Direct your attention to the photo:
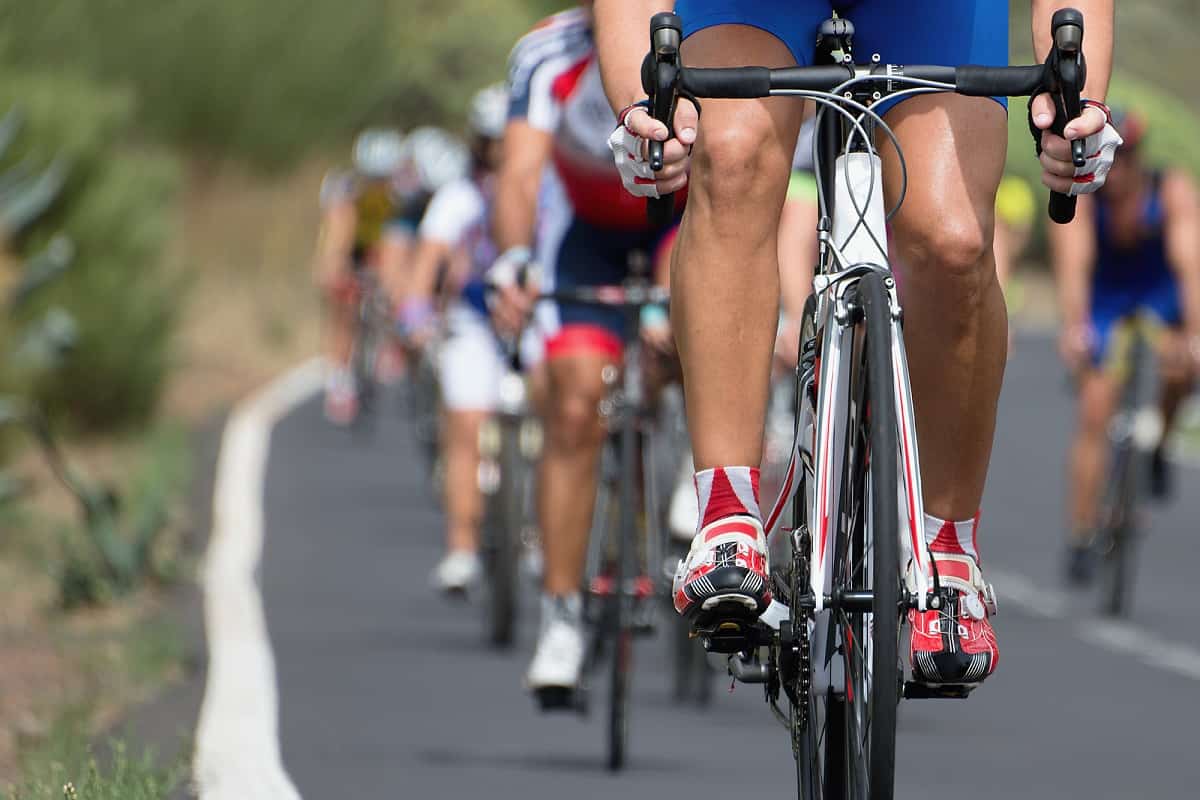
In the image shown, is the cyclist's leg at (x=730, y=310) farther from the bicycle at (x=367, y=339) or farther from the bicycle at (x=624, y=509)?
the bicycle at (x=367, y=339)

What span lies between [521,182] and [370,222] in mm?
15922

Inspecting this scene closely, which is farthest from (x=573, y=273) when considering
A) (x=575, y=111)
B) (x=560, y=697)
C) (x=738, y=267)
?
(x=738, y=267)

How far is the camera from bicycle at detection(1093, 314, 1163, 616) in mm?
12766

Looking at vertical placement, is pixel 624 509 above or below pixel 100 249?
below

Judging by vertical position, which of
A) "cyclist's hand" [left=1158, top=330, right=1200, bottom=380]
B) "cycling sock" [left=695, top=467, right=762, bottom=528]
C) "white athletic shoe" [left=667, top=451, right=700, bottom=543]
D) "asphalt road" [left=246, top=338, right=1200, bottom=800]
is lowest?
"asphalt road" [left=246, top=338, right=1200, bottom=800]

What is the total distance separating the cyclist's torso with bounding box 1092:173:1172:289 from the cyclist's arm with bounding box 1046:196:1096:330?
2.6 inches

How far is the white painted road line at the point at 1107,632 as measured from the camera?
11078 mm

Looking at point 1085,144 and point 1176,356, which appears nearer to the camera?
point 1085,144

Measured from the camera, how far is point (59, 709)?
8242 millimetres

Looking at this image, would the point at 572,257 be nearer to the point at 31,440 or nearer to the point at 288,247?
the point at 31,440

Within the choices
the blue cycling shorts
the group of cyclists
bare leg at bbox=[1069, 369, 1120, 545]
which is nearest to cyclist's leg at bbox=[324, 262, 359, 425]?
the group of cyclists

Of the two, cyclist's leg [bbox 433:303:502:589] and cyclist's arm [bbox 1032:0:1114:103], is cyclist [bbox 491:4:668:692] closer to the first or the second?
cyclist's arm [bbox 1032:0:1114:103]

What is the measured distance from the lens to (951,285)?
519 centimetres

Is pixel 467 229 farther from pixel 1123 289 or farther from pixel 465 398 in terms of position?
pixel 1123 289
